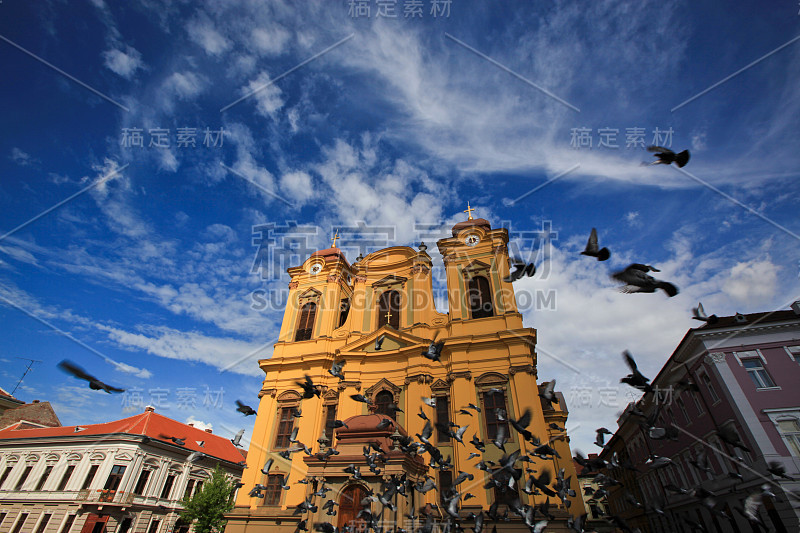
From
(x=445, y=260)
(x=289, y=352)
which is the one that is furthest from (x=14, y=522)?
(x=445, y=260)

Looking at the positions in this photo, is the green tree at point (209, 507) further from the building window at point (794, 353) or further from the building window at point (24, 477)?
the building window at point (794, 353)

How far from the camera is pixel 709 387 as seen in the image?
21.2 meters

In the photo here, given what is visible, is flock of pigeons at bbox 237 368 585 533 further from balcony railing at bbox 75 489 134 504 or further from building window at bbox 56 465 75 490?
building window at bbox 56 465 75 490

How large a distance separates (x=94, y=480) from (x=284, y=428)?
18.0 meters

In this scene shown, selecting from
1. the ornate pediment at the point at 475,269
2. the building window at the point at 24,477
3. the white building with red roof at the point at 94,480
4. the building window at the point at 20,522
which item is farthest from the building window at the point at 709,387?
the building window at the point at 24,477

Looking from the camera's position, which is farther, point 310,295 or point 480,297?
point 310,295

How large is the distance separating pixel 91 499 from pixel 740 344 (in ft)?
138

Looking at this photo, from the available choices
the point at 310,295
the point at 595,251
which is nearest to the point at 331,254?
the point at 310,295

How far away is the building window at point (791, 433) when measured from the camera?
56.9 feet

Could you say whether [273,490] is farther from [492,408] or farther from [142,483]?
[142,483]

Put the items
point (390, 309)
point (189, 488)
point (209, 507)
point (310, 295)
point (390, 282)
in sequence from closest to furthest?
point (390, 309) → point (209, 507) → point (390, 282) → point (310, 295) → point (189, 488)

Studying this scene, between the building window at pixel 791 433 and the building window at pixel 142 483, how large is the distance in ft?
131

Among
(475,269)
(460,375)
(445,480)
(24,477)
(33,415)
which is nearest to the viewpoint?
(445,480)

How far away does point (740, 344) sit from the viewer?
66.3ft
